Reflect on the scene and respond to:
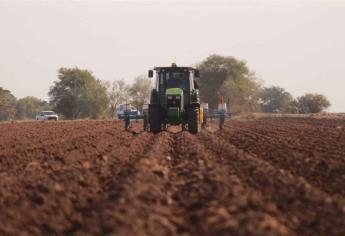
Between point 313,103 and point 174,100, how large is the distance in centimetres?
5731

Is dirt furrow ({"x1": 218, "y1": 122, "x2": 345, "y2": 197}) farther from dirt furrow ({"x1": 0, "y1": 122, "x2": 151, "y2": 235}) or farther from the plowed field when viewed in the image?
dirt furrow ({"x1": 0, "y1": 122, "x2": 151, "y2": 235})

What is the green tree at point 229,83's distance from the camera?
7494 centimetres

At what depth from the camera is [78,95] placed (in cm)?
8050

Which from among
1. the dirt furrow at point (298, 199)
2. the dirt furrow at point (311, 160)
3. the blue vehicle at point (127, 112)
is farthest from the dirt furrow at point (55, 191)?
the blue vehicle at point (127, 112)

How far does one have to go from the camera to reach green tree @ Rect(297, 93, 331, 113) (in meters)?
73.7

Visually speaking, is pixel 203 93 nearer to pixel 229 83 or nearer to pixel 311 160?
pixel 229 83

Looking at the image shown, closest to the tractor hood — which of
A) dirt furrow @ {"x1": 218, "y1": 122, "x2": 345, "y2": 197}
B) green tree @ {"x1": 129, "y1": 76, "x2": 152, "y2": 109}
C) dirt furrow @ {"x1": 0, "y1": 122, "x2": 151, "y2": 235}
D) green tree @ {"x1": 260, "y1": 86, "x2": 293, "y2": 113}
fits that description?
dirt furrow @ {"x1": 218, "y1": 122, "x2": 345, "y2": 197}

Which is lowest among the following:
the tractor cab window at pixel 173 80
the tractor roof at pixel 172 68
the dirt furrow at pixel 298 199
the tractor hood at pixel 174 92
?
the dirt furrow at pixel 298 199

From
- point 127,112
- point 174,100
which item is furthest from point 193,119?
point 127,112

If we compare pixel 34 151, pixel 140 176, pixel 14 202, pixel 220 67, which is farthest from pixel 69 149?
pixel 220 67

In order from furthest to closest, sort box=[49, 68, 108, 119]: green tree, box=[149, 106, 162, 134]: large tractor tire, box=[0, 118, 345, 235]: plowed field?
1. box=[49, 68, 108, 119]: green tree
2. box=[149, 106, 162, 134]: large tractor tire
3. box=[0, 118, 345, 235]: plowed field

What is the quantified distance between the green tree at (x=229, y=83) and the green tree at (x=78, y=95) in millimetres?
15479

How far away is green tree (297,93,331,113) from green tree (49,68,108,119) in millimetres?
29115

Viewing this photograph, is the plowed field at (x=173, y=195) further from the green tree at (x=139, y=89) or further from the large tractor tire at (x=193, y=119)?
the green tree at (x=139, y=89)
